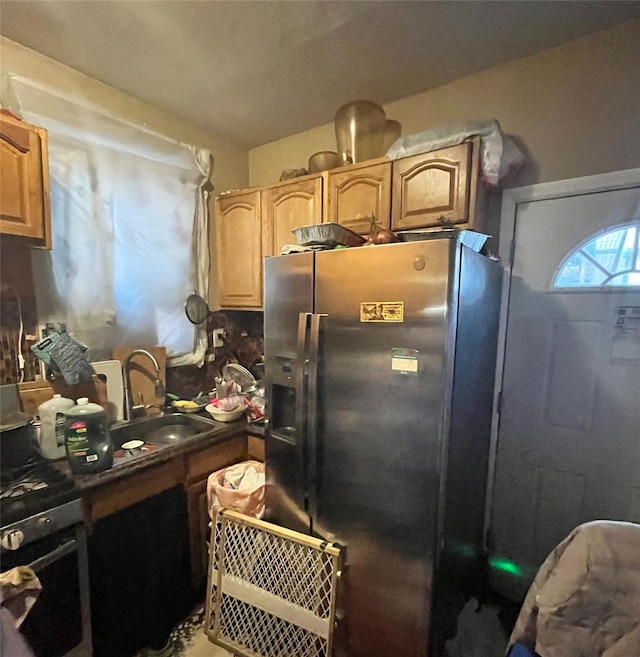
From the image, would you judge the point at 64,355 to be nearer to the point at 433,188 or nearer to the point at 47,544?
the point at 47,544

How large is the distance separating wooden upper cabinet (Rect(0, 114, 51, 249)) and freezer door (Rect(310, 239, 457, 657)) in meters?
1.12

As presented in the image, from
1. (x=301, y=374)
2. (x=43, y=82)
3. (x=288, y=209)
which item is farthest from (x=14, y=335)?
(x=288, y=209)

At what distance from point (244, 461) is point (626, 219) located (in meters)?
2.12

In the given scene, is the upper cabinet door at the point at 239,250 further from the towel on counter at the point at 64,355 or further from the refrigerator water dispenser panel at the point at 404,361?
the refrigerator water dispenser panel at the point at 404,361

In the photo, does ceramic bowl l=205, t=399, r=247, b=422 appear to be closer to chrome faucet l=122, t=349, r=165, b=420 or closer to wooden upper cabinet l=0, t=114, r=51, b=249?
chrome faucet l=122, t=349, r=165, b=420

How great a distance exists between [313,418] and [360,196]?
3.70 ft

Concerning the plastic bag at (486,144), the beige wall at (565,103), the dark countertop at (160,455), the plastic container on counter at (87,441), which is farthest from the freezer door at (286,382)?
the beige wall at (565,103)

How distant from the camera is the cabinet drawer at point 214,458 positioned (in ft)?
5.80

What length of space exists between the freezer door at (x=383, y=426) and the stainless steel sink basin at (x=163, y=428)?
32.3 inches

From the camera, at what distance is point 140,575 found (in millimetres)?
1545

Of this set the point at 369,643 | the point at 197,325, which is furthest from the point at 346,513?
the point at 197,325

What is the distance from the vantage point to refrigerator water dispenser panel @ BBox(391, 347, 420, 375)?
4.14 ft

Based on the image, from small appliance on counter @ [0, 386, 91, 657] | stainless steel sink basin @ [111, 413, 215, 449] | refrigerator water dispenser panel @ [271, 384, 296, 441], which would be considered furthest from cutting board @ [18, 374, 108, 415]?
refrigerator water dispenser panel @ [271, 384, 296, 441]

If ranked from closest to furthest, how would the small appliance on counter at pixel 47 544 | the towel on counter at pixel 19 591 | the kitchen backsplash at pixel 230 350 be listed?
the towel on counter at pixel 19 591
the small appliance on counter at pixel 47 544
the kitchen backsplash at pixel 230 350
